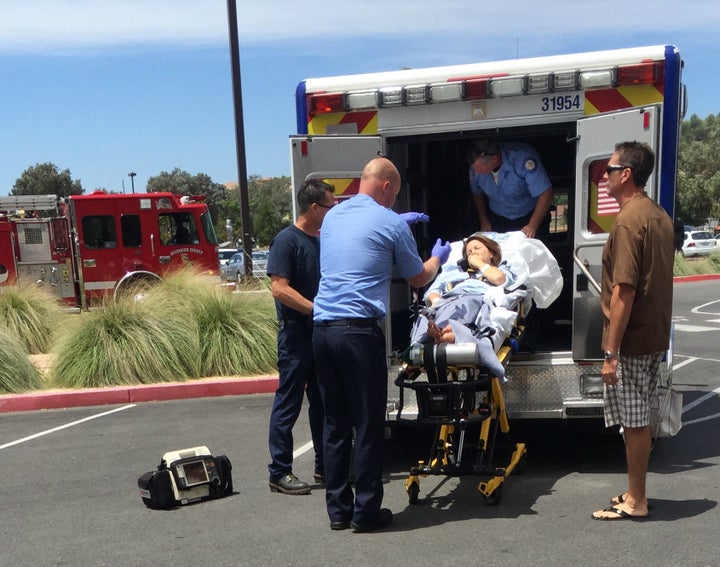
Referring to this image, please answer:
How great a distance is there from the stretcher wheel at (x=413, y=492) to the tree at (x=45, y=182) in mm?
54405

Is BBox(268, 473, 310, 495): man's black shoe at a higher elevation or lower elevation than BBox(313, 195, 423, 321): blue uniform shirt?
lower

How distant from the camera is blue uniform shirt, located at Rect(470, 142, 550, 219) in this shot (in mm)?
6941

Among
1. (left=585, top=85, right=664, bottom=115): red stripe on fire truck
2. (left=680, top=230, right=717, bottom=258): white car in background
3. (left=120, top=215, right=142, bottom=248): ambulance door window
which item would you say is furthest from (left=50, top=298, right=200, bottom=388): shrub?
(left=680, top=230, right=717, bottom=258): white car in background

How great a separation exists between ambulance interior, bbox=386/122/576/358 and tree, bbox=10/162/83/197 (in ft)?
169

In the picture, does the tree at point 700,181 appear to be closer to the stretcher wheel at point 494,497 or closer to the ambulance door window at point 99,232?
the ambulance door window at point 99,232

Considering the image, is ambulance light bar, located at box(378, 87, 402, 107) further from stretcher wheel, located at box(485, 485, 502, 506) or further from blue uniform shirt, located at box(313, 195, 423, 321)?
stretcher wheel, located at box(485, 485, 502, 506)

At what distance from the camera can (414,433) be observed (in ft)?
22.6

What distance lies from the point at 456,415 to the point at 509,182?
296 cm

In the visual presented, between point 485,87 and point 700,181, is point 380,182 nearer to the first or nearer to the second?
point 485,87

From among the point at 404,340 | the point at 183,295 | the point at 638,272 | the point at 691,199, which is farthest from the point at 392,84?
the point at 691,199

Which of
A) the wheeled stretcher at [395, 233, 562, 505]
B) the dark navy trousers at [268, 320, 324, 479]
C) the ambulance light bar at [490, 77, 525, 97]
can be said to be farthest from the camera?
the ambulance light bar at [490, 77, 525, 97]

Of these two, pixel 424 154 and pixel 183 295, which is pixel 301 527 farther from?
pixel 183 295

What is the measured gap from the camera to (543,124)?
5.88m

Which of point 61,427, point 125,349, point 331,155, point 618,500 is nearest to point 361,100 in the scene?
point 331,155
